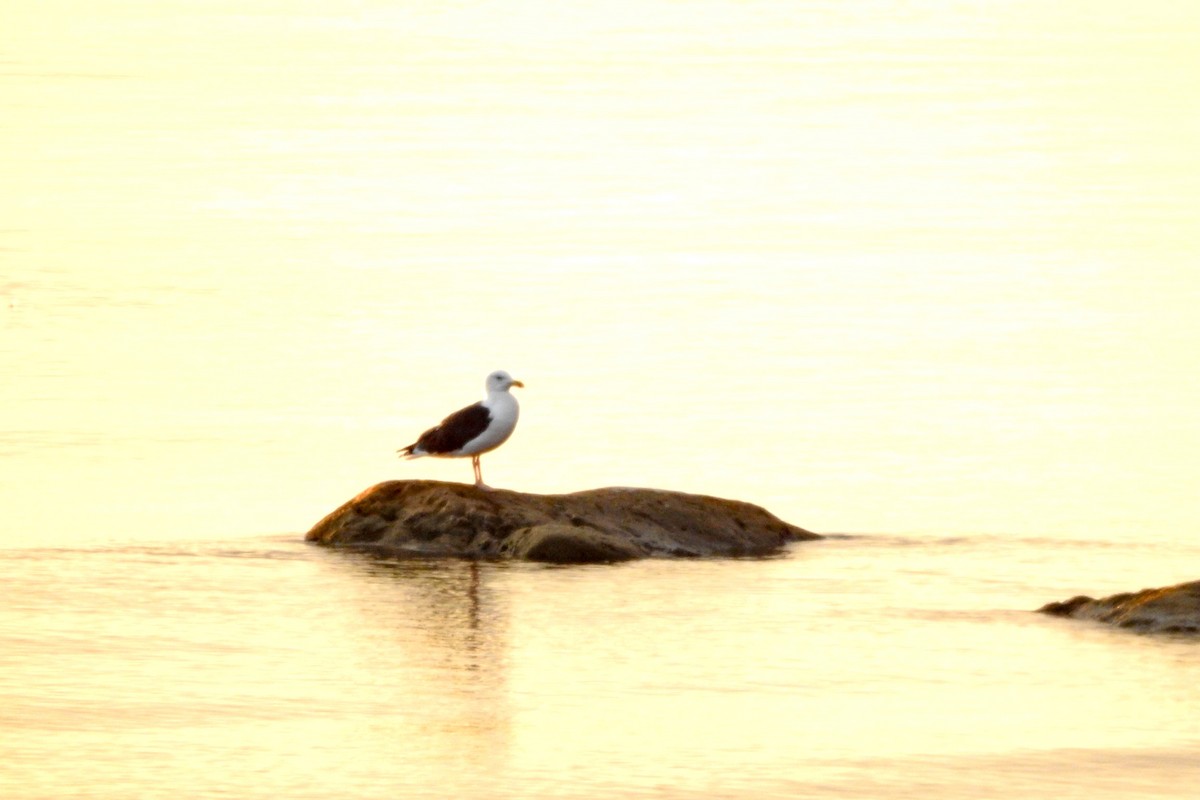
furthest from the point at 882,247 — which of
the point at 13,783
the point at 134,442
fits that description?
the point at 13,783

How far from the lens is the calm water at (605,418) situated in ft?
39.4

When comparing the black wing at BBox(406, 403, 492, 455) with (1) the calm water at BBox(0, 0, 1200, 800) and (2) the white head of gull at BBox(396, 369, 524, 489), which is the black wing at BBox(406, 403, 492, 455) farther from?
(1) the calm water at BBox(0, 0, 1200, 800)

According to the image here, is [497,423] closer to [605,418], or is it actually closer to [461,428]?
[461,428]

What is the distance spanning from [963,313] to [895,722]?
16.3 m

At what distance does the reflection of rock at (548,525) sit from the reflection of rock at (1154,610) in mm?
2853

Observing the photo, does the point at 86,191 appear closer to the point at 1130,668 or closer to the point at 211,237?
the point at 211,237

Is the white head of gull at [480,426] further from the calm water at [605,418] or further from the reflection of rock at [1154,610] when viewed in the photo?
the reflection of rock at [1154,610]

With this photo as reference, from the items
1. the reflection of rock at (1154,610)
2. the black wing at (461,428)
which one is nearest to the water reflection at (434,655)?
the black wing at (461,428)

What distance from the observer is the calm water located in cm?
1200

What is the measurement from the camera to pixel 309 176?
39938mm

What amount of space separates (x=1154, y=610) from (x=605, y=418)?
8535 mm

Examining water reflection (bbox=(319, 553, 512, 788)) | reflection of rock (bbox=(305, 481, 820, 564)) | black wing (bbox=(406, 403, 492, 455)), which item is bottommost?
water reflection (bbox=(319, 553, 512, 788))

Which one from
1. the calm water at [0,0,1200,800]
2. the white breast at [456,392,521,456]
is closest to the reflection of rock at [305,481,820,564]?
the calm water at [0,0,1200,800]

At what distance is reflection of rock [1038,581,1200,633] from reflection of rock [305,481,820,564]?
2853 mm
